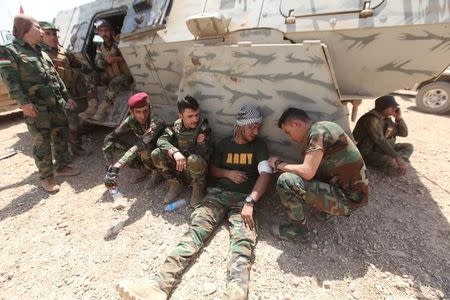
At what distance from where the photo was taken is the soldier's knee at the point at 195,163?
2.96 m

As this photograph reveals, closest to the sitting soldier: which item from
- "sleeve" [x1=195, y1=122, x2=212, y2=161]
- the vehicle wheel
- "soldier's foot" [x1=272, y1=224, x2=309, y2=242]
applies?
"soldier's foot" [x1=272, y1=224, x2=309, y2=242]

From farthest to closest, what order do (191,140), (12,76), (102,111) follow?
(102,111), (12,76), (191,140)

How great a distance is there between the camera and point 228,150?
304 centimetres

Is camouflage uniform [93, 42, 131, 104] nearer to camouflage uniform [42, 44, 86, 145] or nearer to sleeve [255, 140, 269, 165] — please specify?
camouflage uniform [42, 44, 86, 145]

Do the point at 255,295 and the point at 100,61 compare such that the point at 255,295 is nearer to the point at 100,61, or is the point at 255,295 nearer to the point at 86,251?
the point at 86,251

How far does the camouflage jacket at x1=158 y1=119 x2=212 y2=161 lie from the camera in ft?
10.3

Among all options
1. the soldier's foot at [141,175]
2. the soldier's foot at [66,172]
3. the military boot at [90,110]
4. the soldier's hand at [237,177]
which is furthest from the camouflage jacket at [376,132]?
the military boot at [90,110]

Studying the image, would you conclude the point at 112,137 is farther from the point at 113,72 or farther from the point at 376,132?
the point at 376,132

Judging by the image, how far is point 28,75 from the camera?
11.7 ft

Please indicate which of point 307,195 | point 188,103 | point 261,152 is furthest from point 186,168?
point 307,195

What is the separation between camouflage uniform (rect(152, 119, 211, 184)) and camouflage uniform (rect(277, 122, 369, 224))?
936 mm

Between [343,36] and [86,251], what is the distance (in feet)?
9.17

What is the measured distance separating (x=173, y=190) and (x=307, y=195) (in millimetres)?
1471

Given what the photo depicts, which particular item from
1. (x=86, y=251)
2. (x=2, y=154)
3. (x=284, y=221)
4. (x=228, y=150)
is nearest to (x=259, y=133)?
(x=228, y=150)
